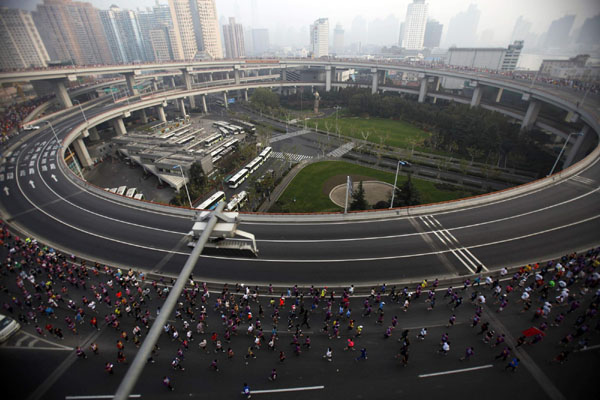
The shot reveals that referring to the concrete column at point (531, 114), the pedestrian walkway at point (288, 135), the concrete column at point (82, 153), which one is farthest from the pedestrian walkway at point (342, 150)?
the concrete column at point (82, 153)

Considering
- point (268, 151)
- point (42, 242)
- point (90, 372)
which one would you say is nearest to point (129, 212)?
point (42, 242)

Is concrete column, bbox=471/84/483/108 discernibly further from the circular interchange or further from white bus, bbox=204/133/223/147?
white bus, bbox=204/133/223/147

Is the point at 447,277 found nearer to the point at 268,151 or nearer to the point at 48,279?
the point at 48,279

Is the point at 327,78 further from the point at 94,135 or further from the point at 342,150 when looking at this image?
the point at 94,135

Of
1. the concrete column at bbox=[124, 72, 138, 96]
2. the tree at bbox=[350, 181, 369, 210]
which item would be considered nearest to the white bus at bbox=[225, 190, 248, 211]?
the tree at bbox=[350, 181, 369, 210]

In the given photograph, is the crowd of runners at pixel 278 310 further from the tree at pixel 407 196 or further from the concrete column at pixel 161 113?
the concrete column at pixel 161 113
